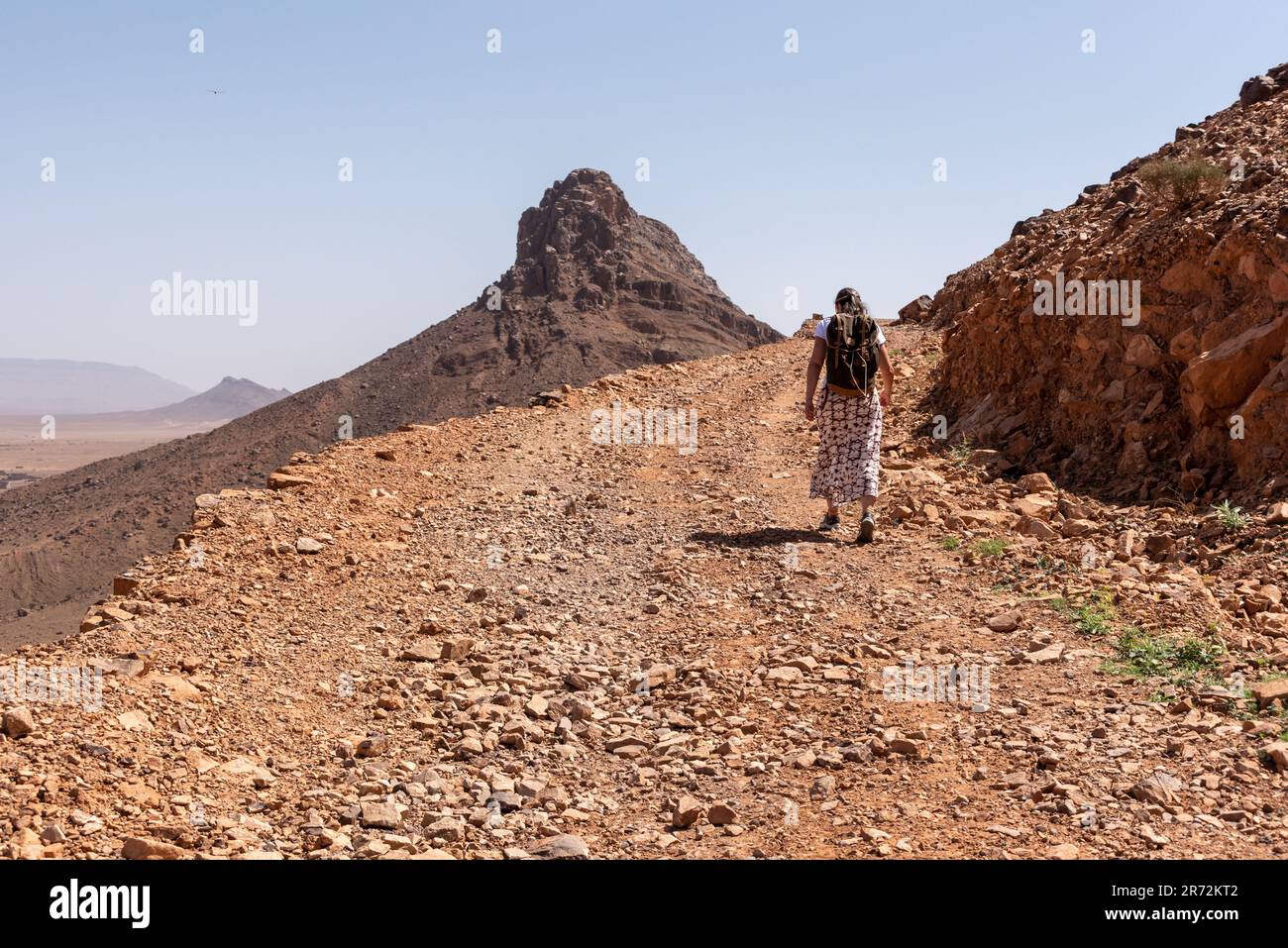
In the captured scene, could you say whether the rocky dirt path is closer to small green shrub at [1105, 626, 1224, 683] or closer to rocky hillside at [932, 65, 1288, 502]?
small green shrub at [1105, 626, 1224, 683]

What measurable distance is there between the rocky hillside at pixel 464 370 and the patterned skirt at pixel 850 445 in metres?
48.7

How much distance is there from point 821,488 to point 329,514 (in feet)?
11.6

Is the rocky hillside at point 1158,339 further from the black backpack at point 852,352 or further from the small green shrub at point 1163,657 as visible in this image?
the small green shrub at point 1163,657

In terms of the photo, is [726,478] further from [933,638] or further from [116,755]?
[116,755]

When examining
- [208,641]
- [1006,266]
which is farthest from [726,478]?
[208,641]

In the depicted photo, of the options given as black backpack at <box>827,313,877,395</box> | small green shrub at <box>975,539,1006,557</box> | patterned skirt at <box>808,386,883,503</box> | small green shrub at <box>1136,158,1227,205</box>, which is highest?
small green shrub at <box>1136,158,1227,205</box>

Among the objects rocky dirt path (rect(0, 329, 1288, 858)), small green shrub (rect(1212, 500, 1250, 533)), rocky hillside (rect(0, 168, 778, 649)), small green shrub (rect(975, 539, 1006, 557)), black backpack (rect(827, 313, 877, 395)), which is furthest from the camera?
rocky hillside (rect(0, 168, 778, 649))

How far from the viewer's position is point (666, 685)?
558 cm

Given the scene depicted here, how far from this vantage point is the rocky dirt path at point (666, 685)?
402cm

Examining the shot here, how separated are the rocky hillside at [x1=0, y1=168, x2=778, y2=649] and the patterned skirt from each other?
160 feet

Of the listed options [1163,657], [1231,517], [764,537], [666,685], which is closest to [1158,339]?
[1231,517]

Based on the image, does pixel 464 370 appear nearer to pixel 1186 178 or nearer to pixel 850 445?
pixel 1186 178

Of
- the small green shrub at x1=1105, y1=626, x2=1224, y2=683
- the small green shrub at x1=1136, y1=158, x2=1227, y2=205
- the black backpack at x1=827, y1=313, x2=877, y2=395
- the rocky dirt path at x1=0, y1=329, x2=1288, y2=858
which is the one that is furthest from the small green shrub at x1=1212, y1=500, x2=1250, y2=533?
the small green shrub at x1=1136, y1=158, x2=1227, y2=205

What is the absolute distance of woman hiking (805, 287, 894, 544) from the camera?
7.80 meters
